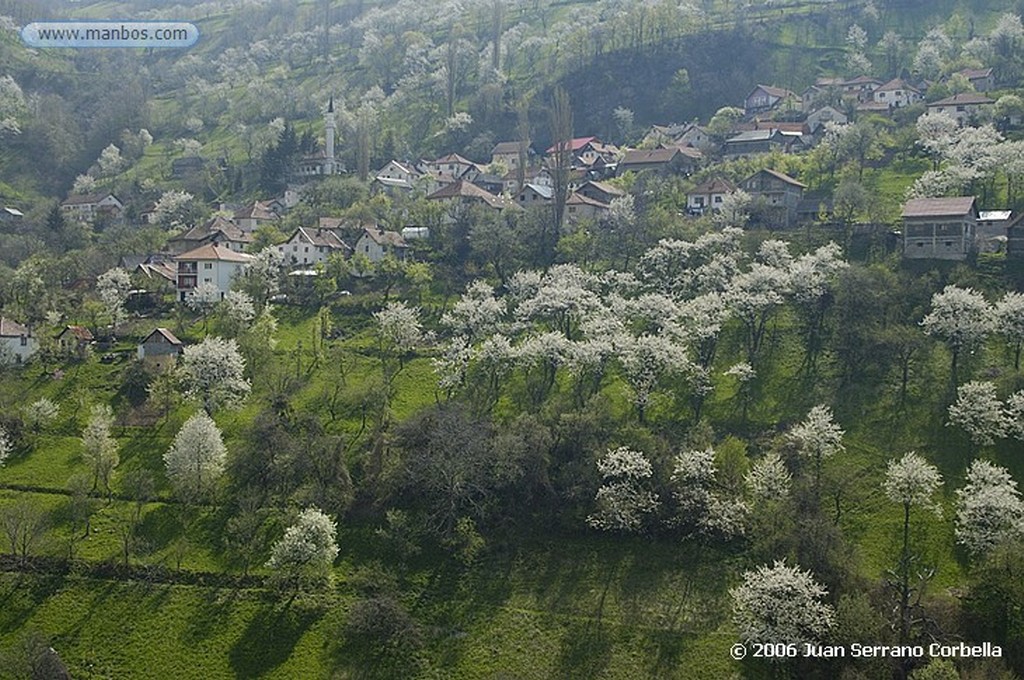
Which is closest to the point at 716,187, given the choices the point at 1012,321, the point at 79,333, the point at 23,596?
the point at 1012,321

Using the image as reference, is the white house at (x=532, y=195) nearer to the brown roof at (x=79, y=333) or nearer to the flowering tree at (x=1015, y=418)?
the brown roof at (x=79, y=333)

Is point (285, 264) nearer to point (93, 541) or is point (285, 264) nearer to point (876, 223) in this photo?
point (93, 541)

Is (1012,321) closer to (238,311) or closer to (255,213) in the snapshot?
(238,311)

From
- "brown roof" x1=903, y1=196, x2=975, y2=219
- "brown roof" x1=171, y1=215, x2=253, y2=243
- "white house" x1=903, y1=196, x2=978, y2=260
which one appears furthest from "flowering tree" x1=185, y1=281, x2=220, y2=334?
"brown roof" x1=903, y1=196, x2=975, y2=219

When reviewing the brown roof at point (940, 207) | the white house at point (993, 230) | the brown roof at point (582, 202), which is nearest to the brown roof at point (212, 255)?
the brown roof at point (582, 202)

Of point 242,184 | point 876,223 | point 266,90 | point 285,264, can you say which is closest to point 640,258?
point 876,223

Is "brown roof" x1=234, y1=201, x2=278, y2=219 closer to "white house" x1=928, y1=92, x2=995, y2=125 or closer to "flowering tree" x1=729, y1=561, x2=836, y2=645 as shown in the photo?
"white house" x1=928, y1=92, x2=995, y2=125

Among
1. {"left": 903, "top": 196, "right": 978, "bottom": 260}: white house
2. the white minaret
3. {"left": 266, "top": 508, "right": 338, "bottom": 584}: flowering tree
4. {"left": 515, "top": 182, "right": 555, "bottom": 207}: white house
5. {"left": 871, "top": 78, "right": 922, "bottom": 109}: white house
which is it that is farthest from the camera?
the white minaret
